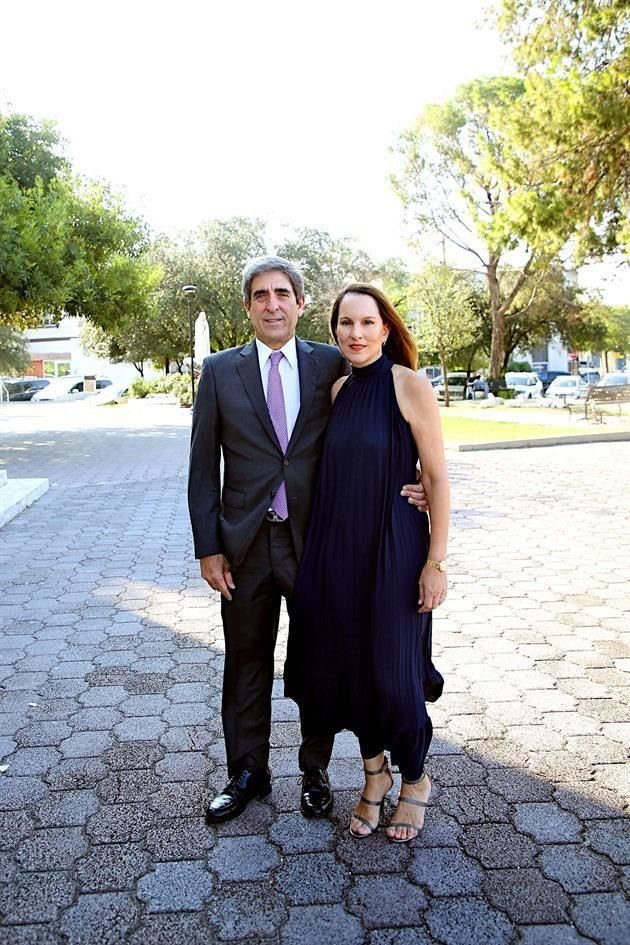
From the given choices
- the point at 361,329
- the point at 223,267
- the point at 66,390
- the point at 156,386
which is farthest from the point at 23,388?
the point at 361,329

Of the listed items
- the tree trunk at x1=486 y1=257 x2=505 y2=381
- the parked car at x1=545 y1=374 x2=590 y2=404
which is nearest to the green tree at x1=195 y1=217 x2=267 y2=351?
the tree trunk at x1=486 y1=257 x2=505 y2=381

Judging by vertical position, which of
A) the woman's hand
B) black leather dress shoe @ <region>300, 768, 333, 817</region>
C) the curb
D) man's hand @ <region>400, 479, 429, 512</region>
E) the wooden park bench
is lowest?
the curb

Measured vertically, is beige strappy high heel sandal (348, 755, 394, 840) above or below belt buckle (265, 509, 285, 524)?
below

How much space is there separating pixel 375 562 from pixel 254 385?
0.73m

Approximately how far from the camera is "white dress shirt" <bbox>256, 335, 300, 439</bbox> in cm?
303

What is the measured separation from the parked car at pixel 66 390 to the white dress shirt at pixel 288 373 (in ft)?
162

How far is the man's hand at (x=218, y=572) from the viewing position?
3.00 m

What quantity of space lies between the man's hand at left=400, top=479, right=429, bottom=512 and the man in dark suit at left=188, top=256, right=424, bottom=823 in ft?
1.09

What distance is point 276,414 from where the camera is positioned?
3.01 m

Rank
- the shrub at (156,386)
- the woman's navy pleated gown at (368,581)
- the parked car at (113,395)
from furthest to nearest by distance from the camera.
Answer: the shrub at (156,386) → the parked car at (113,395) → the woman's navy pleated gown at (368,581)

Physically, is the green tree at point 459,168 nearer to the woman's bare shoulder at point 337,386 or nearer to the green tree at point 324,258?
the green tree at point 324,258

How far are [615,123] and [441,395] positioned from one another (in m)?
30.8

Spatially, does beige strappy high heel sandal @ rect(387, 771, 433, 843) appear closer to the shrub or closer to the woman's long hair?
the woman's long hair

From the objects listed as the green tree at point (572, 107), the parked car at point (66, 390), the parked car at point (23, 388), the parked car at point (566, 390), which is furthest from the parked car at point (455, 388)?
the green tree at point (572, 107)
